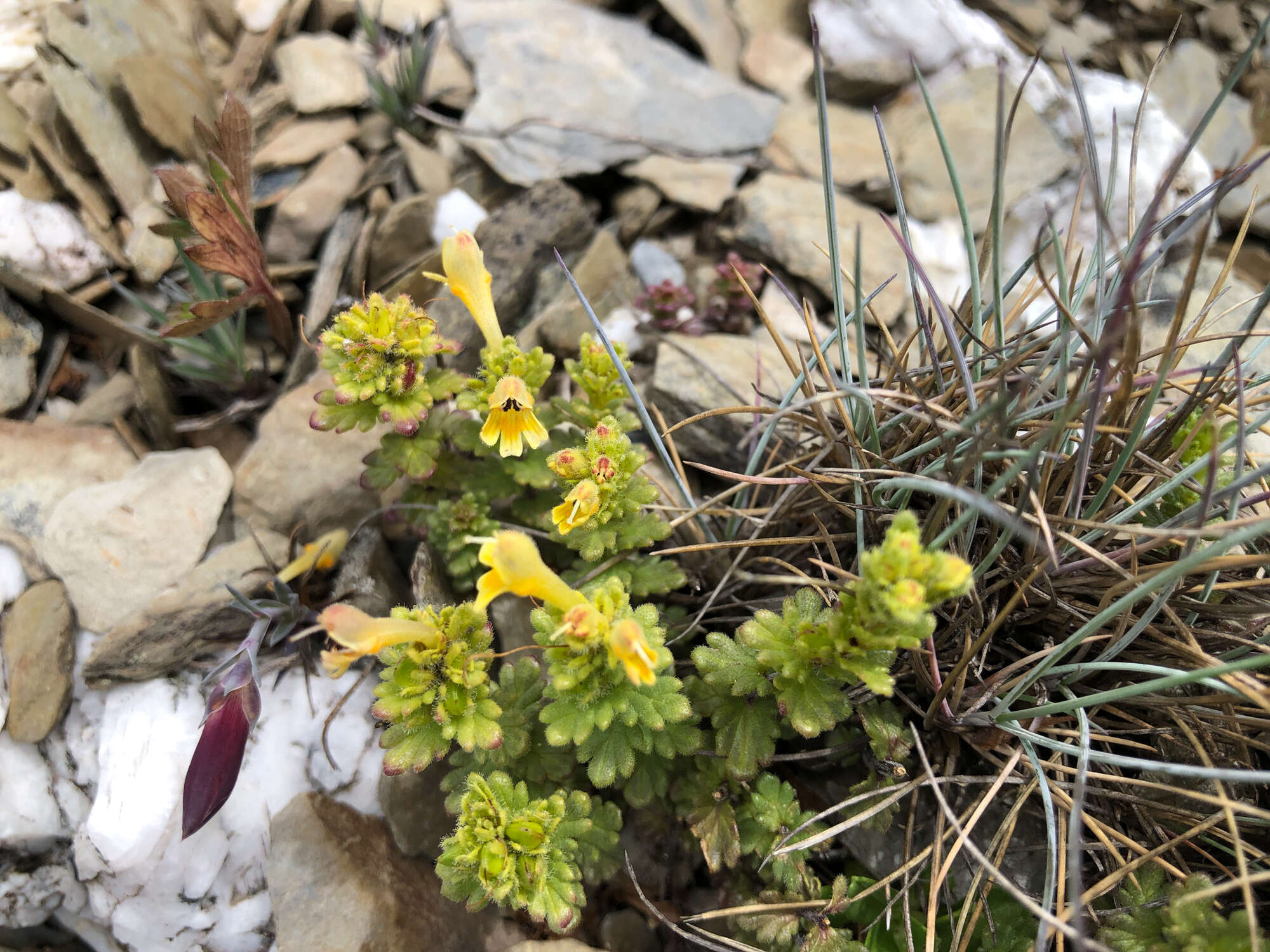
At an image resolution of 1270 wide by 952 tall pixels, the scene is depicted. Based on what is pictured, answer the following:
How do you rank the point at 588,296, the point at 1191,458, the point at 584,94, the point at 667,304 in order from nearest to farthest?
the point at 1191,458 → the point at 667,304 → the point at 588,296 → the point at 584,94

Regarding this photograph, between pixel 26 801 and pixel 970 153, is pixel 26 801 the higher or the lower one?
the lower one

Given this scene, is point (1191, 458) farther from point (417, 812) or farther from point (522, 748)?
point (417, 812)

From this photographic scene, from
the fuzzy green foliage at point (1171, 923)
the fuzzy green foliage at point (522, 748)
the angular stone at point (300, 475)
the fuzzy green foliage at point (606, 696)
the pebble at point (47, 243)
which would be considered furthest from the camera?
the pebble at point (47, 243)

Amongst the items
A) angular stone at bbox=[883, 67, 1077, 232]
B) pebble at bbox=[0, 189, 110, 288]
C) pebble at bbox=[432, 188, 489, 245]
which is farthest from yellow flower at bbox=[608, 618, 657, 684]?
angular stone at bbox=[883, 67, 1077, 232]

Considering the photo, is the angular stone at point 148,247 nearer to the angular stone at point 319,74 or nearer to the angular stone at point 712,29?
the angular stone at point 319,74

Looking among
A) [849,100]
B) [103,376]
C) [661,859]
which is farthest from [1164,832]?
[103,376]

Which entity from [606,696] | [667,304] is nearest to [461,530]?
[606,696]

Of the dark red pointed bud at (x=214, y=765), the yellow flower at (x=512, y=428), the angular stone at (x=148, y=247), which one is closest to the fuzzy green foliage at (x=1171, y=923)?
the yellow flower at (x=512, y=428)
